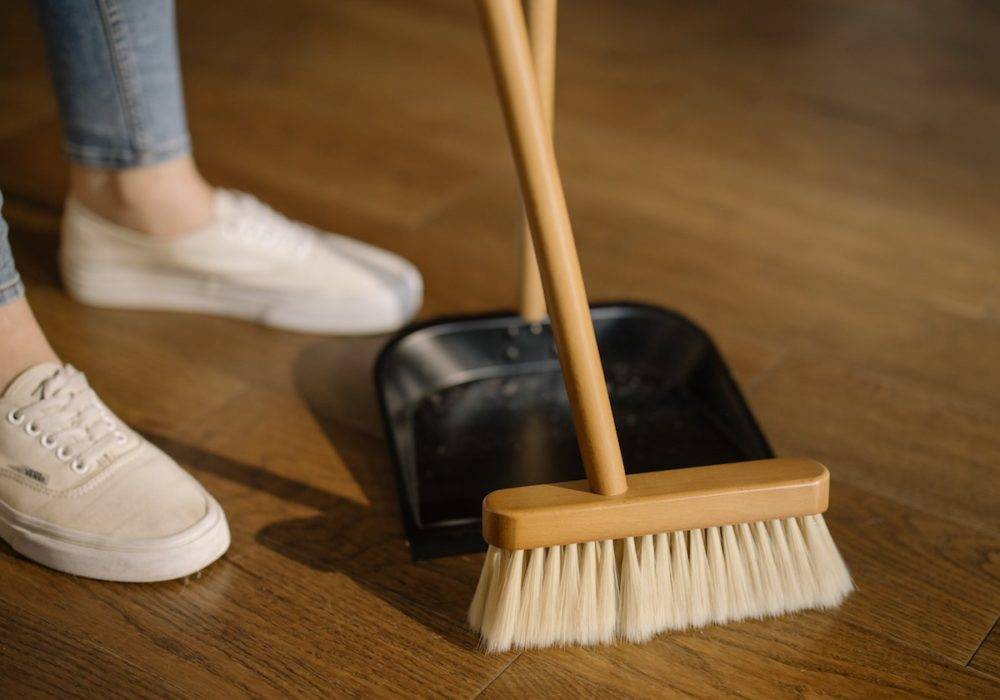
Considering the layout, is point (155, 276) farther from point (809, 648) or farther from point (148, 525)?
point (809, 648)

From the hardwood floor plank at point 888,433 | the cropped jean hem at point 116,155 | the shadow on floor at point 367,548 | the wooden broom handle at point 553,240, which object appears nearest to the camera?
the wooden broom handle at point 553,240

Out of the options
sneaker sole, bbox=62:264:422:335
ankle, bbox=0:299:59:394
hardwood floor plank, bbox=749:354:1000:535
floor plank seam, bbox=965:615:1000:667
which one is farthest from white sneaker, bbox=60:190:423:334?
floor plank seam, bbox=965:615:1000:667

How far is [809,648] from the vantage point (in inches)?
25.9

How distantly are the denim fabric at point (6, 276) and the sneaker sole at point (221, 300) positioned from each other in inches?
9.9

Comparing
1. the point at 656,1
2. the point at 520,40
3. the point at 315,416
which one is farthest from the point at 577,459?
the point at 656,1

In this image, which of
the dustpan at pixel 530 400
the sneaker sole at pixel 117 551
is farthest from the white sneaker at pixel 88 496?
the dustpan at pixel 530 400

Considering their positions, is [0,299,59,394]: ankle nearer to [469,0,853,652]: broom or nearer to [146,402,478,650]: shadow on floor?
[146,402,478,650]: shadow on floor

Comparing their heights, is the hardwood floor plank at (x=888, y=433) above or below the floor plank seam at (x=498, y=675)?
below

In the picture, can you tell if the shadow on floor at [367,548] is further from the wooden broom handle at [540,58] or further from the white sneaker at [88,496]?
the wooden broom handle at [540,58]

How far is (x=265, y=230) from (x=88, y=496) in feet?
1.11

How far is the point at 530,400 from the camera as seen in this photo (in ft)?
2.90

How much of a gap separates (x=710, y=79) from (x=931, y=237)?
45 cm

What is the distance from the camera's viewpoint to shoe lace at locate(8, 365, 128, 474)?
2.33ft

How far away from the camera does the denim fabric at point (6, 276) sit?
0.70 meters
